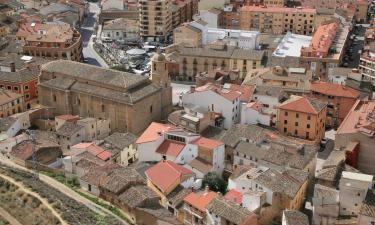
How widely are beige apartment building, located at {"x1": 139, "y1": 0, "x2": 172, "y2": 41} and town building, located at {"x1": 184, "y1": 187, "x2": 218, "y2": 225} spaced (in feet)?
165

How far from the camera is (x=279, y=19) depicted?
8844 centimetres

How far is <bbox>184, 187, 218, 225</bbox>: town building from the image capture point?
3959 cm

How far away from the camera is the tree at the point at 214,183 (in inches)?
1741

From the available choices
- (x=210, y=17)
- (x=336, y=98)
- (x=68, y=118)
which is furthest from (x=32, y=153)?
(x=210, y=17)

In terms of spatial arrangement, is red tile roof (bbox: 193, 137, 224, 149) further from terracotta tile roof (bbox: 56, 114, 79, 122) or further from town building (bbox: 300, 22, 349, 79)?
town building (bbox: 300, 22, 349, 79)

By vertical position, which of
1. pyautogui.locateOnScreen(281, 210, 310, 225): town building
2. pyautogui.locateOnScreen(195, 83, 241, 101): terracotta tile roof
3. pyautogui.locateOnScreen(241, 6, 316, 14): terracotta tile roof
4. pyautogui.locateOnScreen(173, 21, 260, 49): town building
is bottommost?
pyautogui.locateOnScreen(281, 210, 310, 225): town building

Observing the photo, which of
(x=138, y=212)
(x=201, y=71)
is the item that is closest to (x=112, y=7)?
(x=201, y=71)

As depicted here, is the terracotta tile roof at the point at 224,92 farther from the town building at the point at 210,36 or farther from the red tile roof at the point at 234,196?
the town building at the point at 210,36

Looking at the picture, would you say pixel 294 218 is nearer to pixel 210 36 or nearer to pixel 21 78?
pixel 21 78

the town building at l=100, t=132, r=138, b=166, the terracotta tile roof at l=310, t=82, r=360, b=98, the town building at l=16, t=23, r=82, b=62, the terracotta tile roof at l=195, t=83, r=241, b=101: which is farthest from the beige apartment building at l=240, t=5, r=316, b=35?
the town building at l=100, t=132, r=138, b=166

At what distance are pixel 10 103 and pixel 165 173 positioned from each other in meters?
21.3

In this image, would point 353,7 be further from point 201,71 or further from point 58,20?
point 58,20

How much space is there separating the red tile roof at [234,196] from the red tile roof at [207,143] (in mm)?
4892

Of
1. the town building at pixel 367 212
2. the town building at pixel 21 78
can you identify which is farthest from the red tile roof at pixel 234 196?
the town building at pixel 21 78
